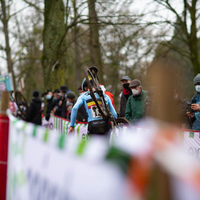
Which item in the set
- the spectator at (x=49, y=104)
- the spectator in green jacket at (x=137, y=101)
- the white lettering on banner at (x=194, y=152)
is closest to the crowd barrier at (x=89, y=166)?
the white lettering on banner at (x=194, y=152)

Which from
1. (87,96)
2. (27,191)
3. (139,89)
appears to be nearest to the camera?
(27,191)

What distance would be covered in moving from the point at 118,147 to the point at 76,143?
0.34 meters

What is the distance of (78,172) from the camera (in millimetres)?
1281

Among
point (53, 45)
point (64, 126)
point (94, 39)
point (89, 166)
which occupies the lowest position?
point (64, 126)

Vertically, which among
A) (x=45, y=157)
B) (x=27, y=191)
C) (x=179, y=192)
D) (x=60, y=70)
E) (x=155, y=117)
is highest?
Answer: (x=60, y=70)

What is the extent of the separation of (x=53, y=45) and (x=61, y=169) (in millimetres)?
12576

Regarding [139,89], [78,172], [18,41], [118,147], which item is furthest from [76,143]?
[18,41]

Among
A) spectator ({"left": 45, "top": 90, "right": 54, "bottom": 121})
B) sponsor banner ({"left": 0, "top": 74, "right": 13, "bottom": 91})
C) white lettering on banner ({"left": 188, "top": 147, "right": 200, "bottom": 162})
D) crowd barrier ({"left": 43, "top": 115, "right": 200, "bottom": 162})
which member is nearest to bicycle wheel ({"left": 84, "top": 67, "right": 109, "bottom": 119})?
crowd barrier ({"left": 43, "top": 115, "right": 200, "bottom": 162})

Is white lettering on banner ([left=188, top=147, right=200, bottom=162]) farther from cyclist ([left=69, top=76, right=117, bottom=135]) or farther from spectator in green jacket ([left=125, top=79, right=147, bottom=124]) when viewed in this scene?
spectator in green jacket ([left=125, top=79, right=147, bottom=124])

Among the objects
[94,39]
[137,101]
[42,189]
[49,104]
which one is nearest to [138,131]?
[137,101]

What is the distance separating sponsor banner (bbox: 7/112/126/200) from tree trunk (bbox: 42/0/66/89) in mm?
11119

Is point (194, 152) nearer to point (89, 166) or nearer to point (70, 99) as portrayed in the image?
point (70, 99)

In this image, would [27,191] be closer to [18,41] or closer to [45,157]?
[45,157]

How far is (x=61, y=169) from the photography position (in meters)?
1.50
